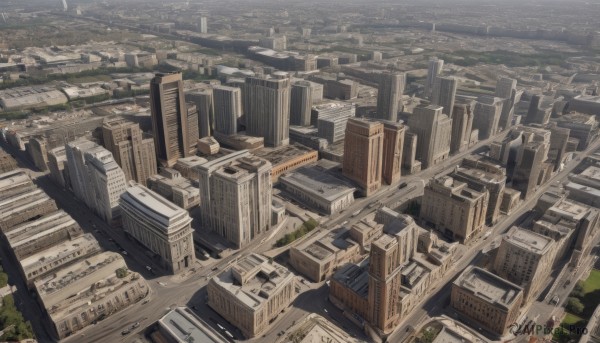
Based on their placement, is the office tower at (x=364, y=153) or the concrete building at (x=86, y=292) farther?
the office tower at (x=364, y=153)

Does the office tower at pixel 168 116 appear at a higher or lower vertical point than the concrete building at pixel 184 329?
higher

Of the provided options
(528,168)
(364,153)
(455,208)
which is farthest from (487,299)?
(528,168)

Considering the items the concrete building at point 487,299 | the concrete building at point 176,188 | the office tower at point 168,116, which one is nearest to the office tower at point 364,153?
the concrete building at point 487,299

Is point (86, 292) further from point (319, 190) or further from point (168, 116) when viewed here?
point (168, 116)

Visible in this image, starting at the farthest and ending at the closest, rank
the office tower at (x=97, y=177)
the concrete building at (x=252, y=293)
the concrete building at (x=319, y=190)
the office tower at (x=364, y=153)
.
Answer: the concrete building at (x=319, y=190)
the office tower at (x=364, y=153)
the office tower at (x=97, y=177)
the concrete building at (x=252, y=293)

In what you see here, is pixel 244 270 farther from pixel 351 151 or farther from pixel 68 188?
pixel 68 188

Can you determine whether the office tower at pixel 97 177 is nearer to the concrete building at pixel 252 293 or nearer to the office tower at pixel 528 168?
the concrete building at pixel 252 293

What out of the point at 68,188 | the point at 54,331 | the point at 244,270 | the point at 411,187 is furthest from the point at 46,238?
the point at 411,187
